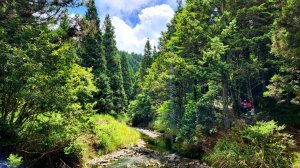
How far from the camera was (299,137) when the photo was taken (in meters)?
14.5

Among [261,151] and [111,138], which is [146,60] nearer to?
[111,138]

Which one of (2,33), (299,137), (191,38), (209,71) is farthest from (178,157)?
(2,33)

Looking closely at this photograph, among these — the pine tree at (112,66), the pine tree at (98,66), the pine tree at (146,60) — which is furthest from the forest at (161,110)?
the pine tree at (146,60)

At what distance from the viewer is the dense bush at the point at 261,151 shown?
38.0ft

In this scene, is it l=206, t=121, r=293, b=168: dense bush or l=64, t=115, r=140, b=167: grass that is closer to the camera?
l=206, t=121, r=293, b=168: dense bush

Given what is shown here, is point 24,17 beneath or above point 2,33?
above

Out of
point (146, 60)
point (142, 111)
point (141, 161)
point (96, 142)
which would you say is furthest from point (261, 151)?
A: point (146, 60)

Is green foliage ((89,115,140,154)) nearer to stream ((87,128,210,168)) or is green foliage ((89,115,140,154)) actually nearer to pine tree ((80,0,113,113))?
stream ((87,128,210,168))

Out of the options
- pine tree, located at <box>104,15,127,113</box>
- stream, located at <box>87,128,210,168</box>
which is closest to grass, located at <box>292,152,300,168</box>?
stream, located at <box>87,128,210,168</box>

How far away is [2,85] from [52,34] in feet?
8.71

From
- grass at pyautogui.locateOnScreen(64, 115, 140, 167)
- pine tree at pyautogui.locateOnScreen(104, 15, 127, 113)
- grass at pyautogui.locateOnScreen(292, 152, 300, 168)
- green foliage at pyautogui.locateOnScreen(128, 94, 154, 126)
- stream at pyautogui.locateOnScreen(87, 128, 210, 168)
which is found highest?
pine tree at pyautogui.locateOnScreen(104, 15, 127, 113)

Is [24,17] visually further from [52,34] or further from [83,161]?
[83,161]

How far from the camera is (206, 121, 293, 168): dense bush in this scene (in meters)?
11.6

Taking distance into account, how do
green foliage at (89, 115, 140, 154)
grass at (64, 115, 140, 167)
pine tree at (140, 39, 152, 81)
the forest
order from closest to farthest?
the forest → grass at (64, 115, 140, 167) → green foliage at (89, 115, 140, 154) → pine tree at (140, 39, 152, 81)
